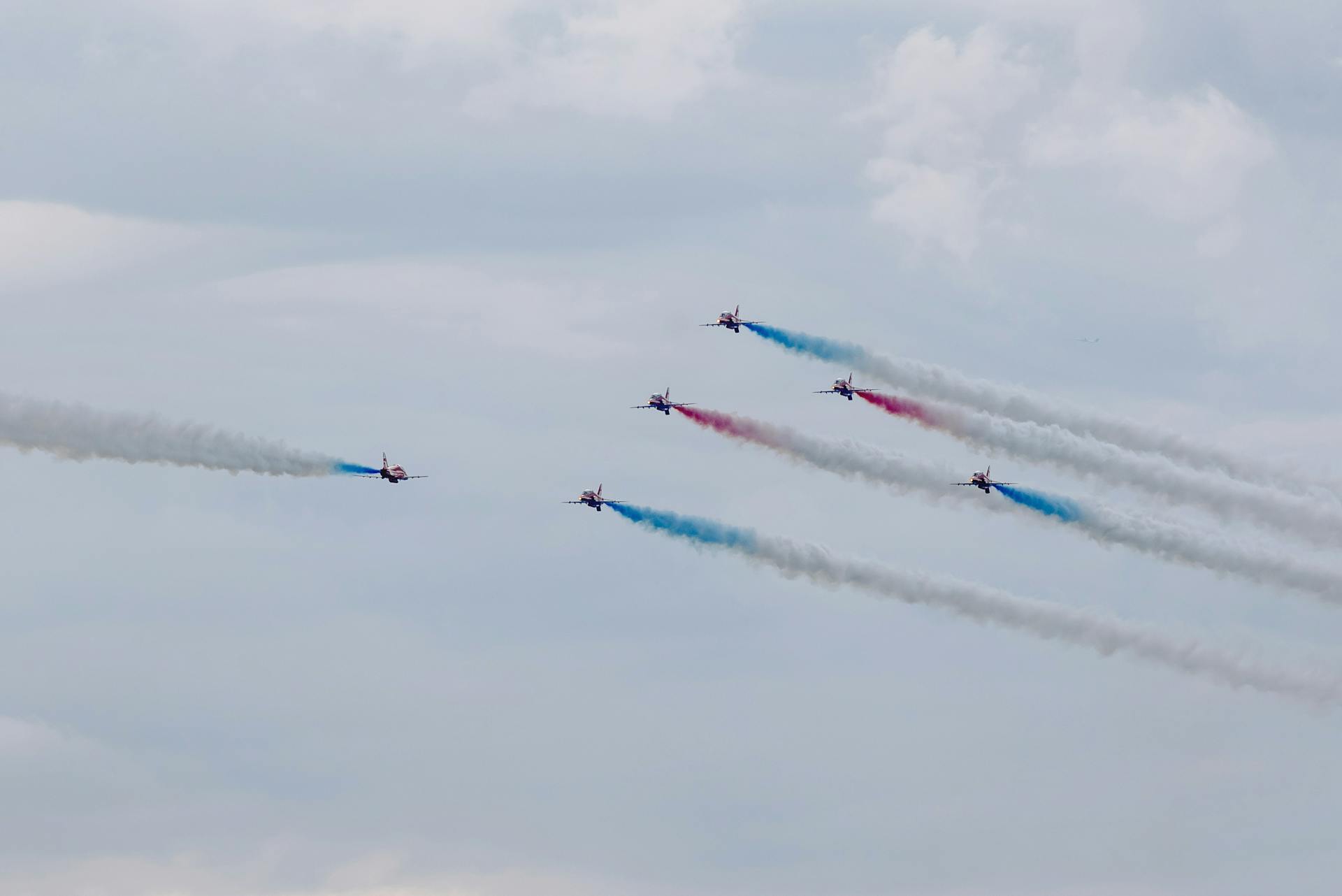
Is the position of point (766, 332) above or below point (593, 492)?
above

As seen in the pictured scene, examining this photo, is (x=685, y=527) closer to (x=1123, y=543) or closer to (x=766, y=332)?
(x=766, y=332)

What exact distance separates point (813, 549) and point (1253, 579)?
22673mm

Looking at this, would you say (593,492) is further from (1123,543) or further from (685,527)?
(1123,543)

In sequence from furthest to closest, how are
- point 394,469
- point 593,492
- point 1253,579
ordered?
point 593,492 → point 1253,579 → point 394,469

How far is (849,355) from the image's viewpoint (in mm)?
120312

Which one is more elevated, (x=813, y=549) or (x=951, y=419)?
(x=951, y=419)

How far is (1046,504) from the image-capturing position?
11556cm

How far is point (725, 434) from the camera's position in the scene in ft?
393

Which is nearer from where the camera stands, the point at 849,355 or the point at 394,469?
the point at 394,469

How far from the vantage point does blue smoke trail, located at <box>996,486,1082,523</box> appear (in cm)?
11512

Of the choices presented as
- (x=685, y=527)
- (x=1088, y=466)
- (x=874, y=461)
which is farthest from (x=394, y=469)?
(x=1088, y=466)

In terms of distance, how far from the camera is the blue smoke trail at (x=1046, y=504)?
378 feet

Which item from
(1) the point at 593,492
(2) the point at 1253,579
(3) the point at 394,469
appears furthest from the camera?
(1) the point at 593,492

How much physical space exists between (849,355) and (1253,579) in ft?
79.1
